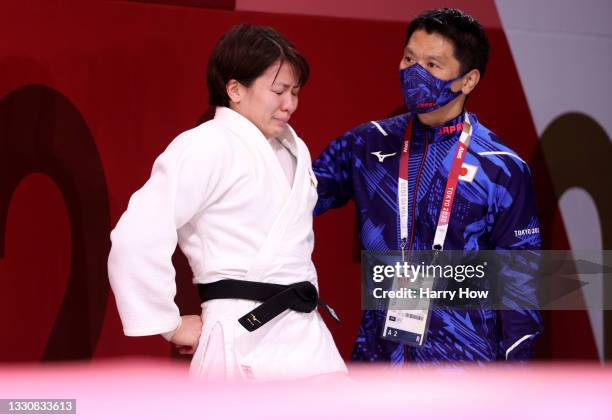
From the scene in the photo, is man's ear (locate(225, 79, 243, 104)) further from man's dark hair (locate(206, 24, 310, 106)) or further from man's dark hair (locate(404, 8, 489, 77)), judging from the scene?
man's dark hair (locate(404, 8, 489, 77))

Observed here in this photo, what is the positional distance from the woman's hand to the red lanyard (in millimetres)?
620

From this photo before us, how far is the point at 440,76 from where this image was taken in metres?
2.01

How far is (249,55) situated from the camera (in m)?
1.66

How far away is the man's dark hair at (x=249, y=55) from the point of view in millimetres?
1663

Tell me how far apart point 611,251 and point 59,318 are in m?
1.93

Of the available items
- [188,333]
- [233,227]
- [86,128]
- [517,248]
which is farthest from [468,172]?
[86,128]

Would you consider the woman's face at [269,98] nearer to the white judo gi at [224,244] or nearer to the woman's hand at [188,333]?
the white judo gi at [224,244]

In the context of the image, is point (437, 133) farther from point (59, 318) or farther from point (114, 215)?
point (59, 318)

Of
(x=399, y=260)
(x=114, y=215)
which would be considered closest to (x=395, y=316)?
(x=399, y=260)

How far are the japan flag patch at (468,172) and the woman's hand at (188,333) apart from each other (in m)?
0.78

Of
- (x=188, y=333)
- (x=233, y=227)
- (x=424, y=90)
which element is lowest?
(x=188, y=333)

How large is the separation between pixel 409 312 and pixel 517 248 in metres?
0.32

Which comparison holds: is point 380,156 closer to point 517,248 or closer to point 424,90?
point 424,90

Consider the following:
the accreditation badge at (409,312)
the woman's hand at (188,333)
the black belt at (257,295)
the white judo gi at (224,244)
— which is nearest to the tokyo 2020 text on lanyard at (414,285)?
the accreditation badge at (409,312)
